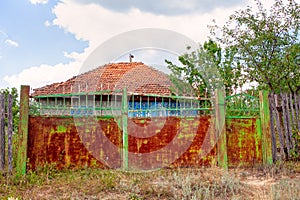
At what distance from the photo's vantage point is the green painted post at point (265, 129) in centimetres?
695

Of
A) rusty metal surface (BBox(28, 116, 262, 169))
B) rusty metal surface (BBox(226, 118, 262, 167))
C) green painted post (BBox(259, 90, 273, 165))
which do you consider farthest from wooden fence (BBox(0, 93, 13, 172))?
green painted post (BBox(259, 90, 273, 165))

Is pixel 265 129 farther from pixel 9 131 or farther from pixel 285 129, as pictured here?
pixel 9 131

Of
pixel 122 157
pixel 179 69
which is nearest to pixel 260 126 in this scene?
pixel 122 157

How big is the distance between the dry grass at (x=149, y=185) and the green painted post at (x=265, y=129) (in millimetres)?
471

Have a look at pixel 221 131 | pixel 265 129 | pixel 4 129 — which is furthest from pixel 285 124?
pixel 4 129

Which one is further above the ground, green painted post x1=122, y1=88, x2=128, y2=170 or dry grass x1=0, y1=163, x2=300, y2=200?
green painted post x1=122, y1=88, x2=128, y2=170

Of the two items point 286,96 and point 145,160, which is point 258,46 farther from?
point 145,160

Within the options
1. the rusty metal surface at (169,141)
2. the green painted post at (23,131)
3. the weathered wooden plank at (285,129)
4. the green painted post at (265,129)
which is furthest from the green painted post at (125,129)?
the weathered wooden plank at (285,129)

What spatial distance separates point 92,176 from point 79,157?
92 centimetres

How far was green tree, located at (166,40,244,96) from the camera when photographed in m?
11.8

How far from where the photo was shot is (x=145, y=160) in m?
6.95

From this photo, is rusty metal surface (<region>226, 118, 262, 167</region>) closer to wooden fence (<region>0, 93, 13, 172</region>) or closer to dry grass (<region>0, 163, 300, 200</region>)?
dry grass (<region>0, 163, 300, 200</region>)

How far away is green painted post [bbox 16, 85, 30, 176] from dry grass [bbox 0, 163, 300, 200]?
0.84 feet

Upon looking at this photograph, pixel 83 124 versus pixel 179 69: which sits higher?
pixel 179 69
